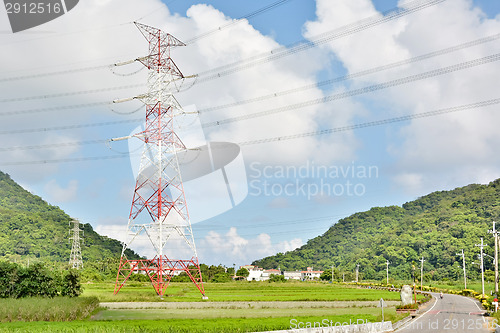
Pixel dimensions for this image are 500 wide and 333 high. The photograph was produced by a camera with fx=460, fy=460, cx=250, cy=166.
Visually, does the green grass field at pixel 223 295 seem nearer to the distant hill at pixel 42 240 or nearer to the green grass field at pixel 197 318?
the green grass field at pixel 197 318

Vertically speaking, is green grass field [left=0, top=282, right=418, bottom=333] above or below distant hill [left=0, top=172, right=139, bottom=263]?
below

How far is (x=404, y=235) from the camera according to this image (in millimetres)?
177750

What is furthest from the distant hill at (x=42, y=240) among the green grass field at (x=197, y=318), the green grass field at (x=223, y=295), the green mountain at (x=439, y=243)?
the green mountain at (x=439, y=243)

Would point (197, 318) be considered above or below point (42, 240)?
below

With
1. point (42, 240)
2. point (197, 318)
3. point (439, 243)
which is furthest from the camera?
point (439, 243)

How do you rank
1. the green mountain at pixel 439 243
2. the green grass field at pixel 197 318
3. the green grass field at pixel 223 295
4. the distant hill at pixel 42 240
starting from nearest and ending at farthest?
1. the green grass field at pixel 197 318
2. the green grass field at pixel 223 295
3. the distant hill at pixel 42 240
4. the green mountain at pixel 439 243

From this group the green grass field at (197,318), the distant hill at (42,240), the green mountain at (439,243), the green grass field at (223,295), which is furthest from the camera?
the green mountain at (439,243)

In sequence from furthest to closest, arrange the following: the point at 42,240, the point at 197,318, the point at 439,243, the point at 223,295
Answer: the point at 439,243, the point at 42,240, the point at 223,295, the point at 197,318

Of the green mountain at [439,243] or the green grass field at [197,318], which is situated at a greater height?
the green mountain at [439,243]

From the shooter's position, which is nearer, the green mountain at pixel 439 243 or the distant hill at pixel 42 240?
the distant hill at pixel 42 240

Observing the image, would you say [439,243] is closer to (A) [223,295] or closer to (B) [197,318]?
(A) [223,295]

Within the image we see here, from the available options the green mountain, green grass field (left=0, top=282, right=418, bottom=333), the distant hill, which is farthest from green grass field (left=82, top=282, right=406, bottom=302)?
the green mountain

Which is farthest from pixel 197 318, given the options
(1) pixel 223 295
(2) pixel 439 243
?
(2) pixel 439 243

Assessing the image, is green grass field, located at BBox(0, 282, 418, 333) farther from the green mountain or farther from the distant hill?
the green mountain
